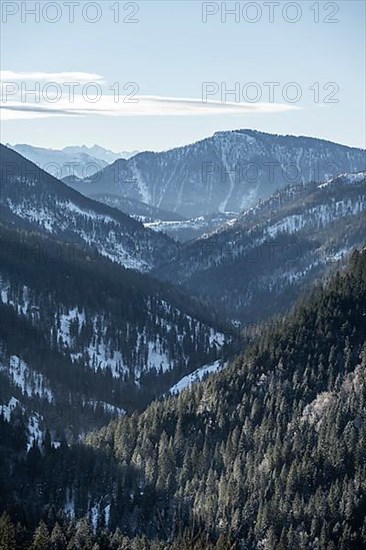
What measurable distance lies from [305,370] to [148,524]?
5258cm

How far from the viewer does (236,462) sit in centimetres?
14825

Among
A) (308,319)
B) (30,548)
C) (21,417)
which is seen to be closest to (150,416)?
(21,417)

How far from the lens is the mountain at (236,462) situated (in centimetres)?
12725

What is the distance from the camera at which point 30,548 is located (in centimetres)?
9231

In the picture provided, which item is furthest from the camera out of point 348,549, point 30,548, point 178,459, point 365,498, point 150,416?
point 150,416

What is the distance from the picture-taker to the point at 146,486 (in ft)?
488

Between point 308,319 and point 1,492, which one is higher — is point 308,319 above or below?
above

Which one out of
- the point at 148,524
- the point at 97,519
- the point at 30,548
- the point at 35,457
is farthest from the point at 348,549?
the point at 35,457

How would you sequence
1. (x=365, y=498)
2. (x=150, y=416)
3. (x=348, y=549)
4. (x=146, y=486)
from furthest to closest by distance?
(x=150, y=416) < (x=146, y=486) < (x=365, y=498) < (x=348, y=549)

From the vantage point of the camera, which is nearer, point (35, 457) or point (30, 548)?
point (30, 548)

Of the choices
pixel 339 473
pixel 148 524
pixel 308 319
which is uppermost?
pixel 308 319

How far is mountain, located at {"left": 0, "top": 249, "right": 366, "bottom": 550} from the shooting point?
12725 centimetres

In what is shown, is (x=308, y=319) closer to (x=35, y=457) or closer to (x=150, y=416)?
(x=150, y=416)

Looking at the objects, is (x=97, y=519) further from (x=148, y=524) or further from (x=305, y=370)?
(x=305, y=370)
